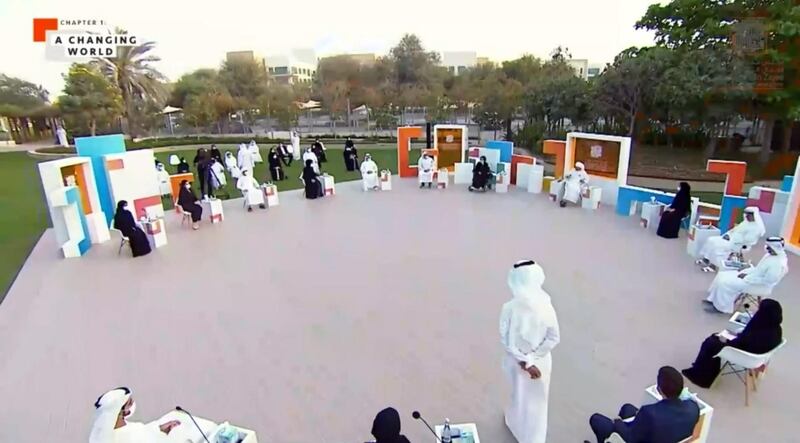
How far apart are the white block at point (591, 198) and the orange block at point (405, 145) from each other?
538cm

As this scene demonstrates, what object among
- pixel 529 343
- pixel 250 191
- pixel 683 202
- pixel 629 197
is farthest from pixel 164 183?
pixel 683 202

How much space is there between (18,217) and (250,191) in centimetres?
541

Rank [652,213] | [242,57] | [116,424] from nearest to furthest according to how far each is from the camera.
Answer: [116,424] → [652,213] → [242,57]

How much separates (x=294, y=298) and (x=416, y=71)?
30.4 meters

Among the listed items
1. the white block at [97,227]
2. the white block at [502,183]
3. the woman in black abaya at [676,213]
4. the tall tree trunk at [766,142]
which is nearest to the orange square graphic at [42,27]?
the white block at [97,227]

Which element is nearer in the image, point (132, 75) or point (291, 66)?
point (132, 75)

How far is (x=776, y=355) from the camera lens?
473 centimetres

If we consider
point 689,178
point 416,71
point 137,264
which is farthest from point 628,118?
point 416,71

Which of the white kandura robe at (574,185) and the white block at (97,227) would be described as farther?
the white kandura robe at (574,185)

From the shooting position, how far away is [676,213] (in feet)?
26.5

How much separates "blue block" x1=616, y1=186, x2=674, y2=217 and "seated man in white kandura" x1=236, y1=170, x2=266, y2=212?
26.1 feet

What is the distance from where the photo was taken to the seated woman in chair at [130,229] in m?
7.92

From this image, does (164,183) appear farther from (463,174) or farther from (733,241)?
(733,241)

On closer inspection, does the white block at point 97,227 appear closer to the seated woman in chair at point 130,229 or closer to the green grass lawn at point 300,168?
the seated woman in chair at point 130,229
